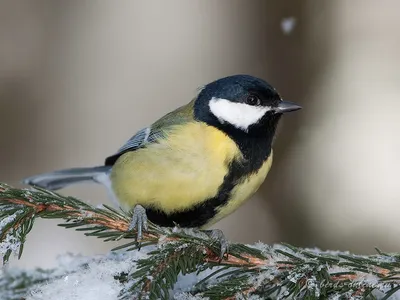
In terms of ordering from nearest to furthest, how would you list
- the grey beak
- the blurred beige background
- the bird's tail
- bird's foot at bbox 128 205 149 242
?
1. bird's foot at bbox 128 205 149 242
2. the grey beak
3. the bird's tail
4. the blurred beige background

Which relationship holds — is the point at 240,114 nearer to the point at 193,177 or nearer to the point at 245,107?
the point at 245,107

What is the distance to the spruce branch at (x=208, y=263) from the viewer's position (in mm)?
802

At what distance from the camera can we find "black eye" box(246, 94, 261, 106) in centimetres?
134

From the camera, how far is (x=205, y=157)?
1.23 meters

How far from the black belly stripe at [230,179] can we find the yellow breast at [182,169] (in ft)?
0.06

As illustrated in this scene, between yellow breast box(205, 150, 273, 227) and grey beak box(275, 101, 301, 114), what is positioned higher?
grey beak box(275, 101, 301, 114)

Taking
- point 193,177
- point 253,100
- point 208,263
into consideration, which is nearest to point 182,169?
point 193,177

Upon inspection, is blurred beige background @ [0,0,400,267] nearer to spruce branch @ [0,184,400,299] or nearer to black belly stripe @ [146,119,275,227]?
black belly stripe @ [146,119,275,227]

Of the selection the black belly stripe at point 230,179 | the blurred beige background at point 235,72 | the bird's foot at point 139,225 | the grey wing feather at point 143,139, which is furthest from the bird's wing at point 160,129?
the blurred beige background at point 235,72

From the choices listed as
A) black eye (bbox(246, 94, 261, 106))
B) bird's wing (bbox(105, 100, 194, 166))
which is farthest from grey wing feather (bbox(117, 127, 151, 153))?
black eye (bbox(246, 94, 261, 106))

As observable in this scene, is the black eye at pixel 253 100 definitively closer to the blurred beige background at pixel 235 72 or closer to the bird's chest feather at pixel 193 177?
the bird's chest feather at pixel 193 177

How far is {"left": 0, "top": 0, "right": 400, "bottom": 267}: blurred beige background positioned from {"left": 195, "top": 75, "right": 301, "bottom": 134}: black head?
159 cm

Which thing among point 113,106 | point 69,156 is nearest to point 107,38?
point 113,106

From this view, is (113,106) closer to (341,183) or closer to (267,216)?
(267,216)
